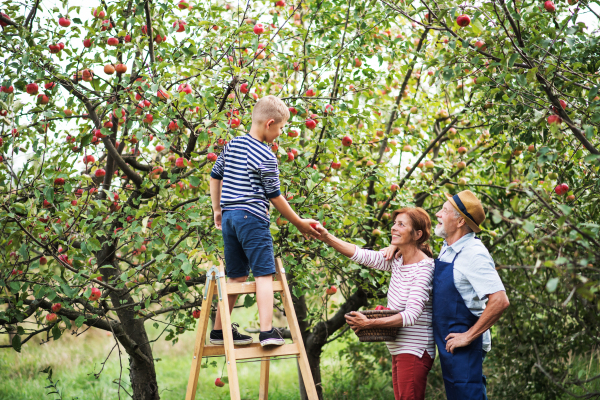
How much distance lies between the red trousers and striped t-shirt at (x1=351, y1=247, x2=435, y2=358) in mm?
30

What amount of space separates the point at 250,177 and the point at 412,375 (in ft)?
4.06

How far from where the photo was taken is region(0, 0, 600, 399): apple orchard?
9.29ft

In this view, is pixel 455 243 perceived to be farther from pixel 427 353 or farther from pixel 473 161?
pixel 473 161

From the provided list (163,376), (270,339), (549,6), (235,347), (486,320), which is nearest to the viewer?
(486,320)

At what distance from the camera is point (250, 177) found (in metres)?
2.56

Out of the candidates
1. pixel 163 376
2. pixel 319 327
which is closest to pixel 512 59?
pixel 319 327

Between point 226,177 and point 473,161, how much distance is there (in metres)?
3.48

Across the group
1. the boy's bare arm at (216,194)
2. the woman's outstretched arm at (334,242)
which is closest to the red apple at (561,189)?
the woman's outstretched arm at (334,242)

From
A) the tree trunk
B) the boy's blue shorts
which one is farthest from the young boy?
the tree trunk

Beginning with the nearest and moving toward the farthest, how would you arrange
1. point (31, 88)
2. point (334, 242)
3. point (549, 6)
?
point (549, 6), point (334, 242), point (31, 88)

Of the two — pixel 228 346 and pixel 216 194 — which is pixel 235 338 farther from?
pixel 216 194

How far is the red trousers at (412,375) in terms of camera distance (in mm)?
2453

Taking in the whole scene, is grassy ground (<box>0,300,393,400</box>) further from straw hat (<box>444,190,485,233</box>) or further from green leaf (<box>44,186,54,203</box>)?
straw hat (<box>444,190,485,233</box>)

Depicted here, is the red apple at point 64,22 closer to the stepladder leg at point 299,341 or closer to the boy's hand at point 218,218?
the boy's hand at point 218,218
